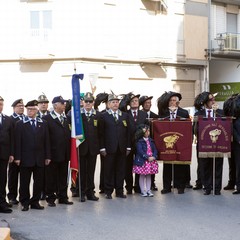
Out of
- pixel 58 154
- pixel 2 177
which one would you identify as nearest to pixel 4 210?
pixel 2 177

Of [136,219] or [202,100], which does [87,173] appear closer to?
[136,219]

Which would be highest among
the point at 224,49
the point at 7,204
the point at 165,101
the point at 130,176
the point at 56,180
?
Answer: the point at 224,49

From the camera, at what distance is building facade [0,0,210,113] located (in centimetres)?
2814

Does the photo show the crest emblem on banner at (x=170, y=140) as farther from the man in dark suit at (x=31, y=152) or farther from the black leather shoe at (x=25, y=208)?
the black leather shoe at (x=25, y=208)

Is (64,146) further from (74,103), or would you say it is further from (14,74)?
(14,74)

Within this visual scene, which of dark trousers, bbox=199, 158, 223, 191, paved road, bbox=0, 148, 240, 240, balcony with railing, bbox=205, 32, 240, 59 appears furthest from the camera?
balcony with railing, bbox=205, 32, 240, 59

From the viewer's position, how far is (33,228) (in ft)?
26.6

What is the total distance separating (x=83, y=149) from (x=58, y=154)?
694mm

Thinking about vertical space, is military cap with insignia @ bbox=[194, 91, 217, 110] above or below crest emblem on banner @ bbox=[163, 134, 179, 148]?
above

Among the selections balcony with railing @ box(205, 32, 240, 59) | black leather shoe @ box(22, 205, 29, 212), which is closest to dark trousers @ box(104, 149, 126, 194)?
black leather shoe @ box(22, 205, 29, 212)

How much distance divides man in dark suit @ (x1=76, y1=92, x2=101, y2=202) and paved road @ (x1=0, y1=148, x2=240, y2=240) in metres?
0.37

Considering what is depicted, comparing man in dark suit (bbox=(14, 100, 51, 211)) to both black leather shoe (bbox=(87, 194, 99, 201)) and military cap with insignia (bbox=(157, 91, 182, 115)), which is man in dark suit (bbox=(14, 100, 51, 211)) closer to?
black leather shoe (bbox=(87, 194, 99, 201))

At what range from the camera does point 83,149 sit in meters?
10.4

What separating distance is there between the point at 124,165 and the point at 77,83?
1996 millimetres
